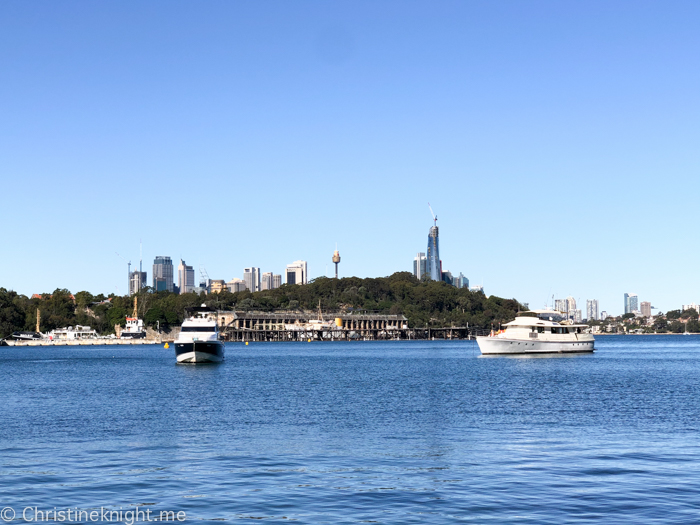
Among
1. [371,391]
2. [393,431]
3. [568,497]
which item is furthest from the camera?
[371,391]

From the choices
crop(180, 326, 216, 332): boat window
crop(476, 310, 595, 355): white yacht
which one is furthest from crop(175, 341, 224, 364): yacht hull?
crop(476, 310, 595, 355): white yacht

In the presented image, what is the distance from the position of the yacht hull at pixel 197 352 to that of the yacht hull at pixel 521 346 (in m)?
49.3

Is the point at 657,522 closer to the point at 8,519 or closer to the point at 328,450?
the point at 328,450

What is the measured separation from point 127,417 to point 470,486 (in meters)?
26.9

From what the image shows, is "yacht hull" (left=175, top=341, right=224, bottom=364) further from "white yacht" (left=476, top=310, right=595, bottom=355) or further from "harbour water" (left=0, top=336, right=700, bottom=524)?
"white yacht" (left=476, top=310, right=595, bottom=355)

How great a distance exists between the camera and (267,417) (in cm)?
4747

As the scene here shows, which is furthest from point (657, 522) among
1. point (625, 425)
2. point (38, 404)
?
point (38, 404)

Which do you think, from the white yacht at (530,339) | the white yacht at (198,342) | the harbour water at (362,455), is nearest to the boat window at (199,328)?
the white yacht at (198,342)

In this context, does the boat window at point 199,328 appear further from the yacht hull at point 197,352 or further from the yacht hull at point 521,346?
the yacht hull at point 521,346


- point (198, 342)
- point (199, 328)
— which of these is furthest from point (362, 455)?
point (199, 328)

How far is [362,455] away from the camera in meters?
33.0

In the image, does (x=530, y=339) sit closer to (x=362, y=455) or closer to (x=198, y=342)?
(x=198, y=342)

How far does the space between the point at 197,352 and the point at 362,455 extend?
261ft

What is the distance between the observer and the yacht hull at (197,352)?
358 ft
